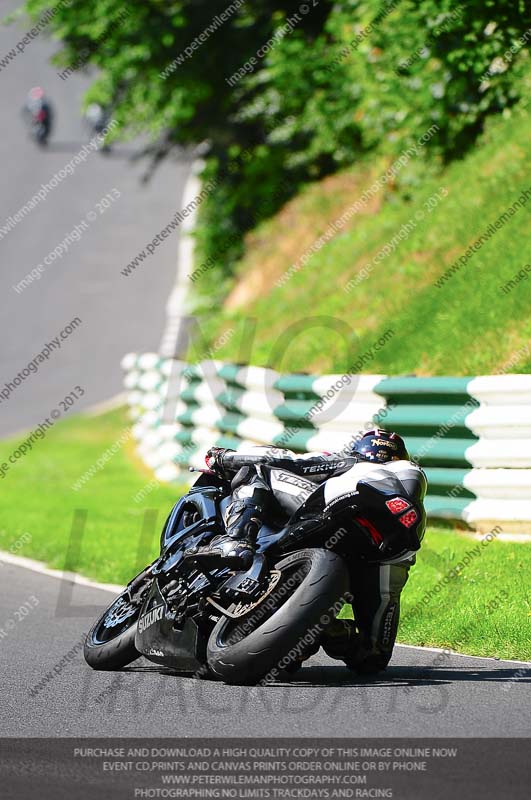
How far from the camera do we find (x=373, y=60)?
19.1m

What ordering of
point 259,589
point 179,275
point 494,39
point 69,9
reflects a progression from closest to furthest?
point 259,589 → point 494,39 → point 69,9 → point 179,275

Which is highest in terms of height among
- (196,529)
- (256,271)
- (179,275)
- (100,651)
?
(196,529)

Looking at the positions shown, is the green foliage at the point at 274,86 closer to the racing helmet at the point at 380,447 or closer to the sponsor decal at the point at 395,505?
the racing helmet at the point at 380,447

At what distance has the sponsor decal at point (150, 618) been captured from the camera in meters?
7.18

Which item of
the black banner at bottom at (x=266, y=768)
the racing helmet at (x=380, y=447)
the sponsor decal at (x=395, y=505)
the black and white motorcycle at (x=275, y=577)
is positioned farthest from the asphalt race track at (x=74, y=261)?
the black banner at bottom at (x=266, y=768)

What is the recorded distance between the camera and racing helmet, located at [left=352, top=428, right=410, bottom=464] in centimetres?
685

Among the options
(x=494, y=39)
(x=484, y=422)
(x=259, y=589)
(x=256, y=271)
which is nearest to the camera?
(x=259, y=589)

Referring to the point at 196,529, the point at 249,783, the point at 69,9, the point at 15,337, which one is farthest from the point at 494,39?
the point at 15,337

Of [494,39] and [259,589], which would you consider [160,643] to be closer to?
[259,589]

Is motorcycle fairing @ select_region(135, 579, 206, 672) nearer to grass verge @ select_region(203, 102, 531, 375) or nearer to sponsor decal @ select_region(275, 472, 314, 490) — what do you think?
sponsor decal @ select_region(275, 472, 314, 490)

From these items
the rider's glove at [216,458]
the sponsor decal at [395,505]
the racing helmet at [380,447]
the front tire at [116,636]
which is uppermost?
the racing helmet at [380,447]

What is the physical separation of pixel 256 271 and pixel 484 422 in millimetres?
15921

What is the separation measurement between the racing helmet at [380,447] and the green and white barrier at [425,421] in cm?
359

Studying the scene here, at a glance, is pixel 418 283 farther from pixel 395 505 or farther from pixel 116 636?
pixel 395 505
